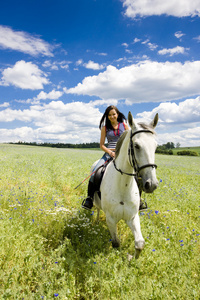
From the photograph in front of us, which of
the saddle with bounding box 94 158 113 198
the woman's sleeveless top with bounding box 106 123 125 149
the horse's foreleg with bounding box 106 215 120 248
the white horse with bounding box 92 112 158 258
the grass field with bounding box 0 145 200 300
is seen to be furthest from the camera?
the woman's sleeveless top with bounding box 106 123 125 149

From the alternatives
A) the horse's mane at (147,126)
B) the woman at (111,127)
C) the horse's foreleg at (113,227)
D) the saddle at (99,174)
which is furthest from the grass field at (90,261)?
the horse's mane at (147,126)

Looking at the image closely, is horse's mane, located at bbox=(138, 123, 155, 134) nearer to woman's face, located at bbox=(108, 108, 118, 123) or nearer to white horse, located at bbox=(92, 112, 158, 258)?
white horse, located at bbox=(92, 112, 158, 258)

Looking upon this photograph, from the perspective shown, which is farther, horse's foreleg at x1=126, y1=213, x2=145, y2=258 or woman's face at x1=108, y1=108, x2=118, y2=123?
woman's face at x1=108, y1=108, x2=118, y2=123

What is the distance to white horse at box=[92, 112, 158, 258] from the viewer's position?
275cm

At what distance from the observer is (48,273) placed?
3363 mm

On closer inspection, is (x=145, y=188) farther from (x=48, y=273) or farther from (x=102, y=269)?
(x=48, y=273)

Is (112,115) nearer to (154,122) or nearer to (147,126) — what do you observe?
(154,122)

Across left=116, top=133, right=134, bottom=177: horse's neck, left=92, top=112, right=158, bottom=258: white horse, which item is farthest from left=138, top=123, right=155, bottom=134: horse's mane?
left=116, top=133, right=134, bottom=177: horse's neck

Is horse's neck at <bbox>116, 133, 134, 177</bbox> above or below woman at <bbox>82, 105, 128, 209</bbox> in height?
below

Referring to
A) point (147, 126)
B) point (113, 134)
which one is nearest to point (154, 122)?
point (147, 126)

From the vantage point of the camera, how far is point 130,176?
356cm

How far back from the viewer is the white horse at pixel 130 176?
9.02 ft

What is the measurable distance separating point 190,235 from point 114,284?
9.32 feet

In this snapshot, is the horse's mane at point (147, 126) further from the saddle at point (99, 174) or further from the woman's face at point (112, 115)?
the saddle at point (99, 174)
